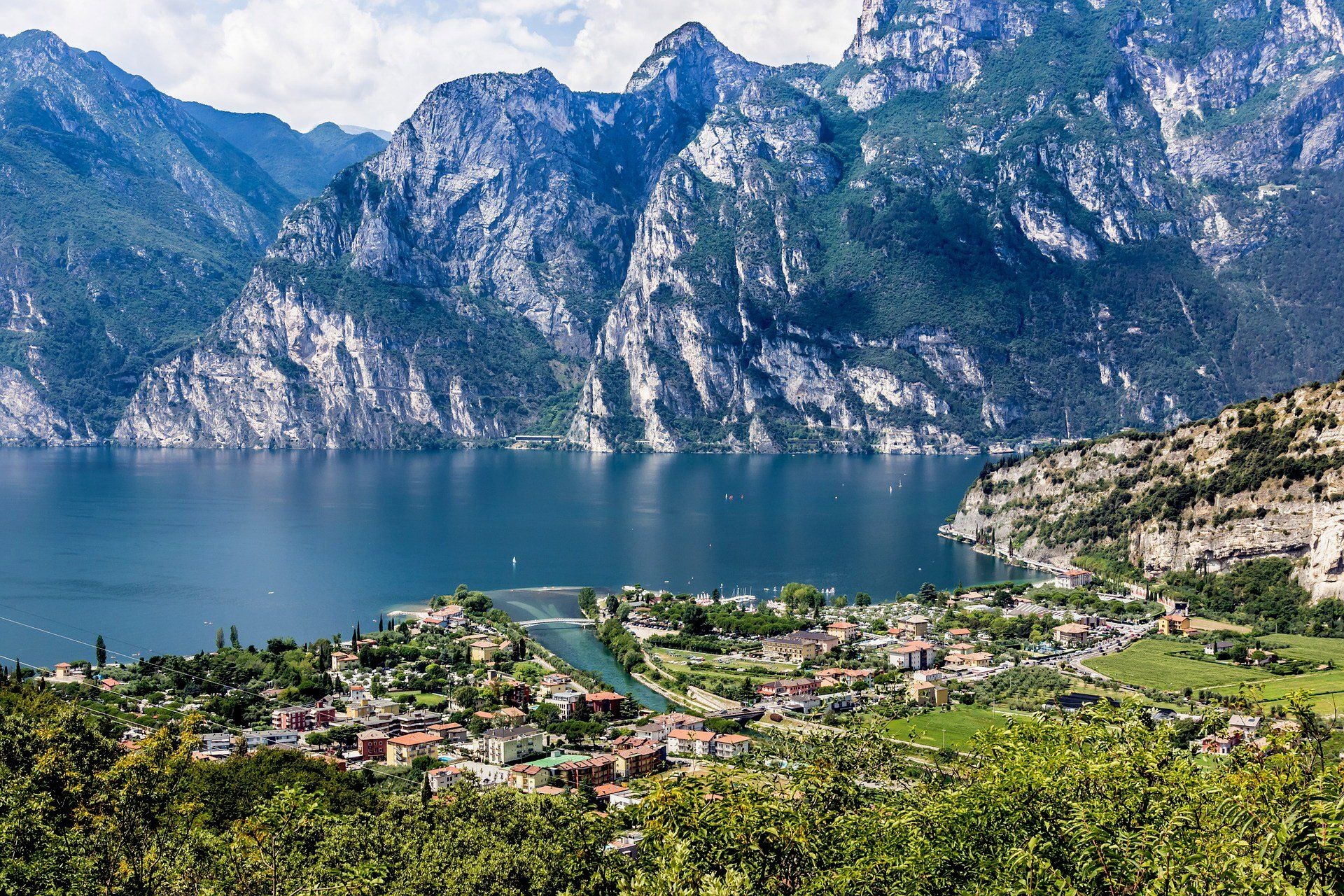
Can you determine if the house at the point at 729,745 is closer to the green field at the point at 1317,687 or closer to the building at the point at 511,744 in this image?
the building at the point at 511,744

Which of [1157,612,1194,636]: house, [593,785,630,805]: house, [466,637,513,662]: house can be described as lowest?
[593,785,630,805]: house

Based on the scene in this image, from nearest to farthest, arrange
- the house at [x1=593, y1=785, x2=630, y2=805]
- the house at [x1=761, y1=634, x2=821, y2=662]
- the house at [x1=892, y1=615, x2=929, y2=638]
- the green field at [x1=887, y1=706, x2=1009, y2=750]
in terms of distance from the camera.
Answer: the house at [x1=593, y1=785, x2=630, y2=805], the green field at [x1=887, y1=706, x2=1009, y2=750], the house at [x1=761, y1=634, x2=821, y2=662], the house at [x1=892, y1=615, x2=929, y2=638]

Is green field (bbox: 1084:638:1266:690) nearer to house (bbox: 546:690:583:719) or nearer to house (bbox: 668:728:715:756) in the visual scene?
house (bbox: 668:728:715:756)

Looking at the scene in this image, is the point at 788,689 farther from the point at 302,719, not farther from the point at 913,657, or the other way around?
the point at 302,719

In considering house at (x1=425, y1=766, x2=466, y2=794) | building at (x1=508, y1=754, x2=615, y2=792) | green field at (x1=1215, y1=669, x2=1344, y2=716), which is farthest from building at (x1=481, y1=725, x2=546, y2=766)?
green field at (x1=1215, y1=669, x2=1344, y2=716)

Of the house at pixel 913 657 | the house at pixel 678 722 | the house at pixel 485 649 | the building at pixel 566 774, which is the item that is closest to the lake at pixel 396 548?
the house at pixel 485 649

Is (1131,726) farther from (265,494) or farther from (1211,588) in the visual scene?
(265,494)

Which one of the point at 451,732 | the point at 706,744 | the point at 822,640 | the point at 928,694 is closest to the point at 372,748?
the point at 451,732

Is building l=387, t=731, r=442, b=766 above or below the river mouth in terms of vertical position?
below
